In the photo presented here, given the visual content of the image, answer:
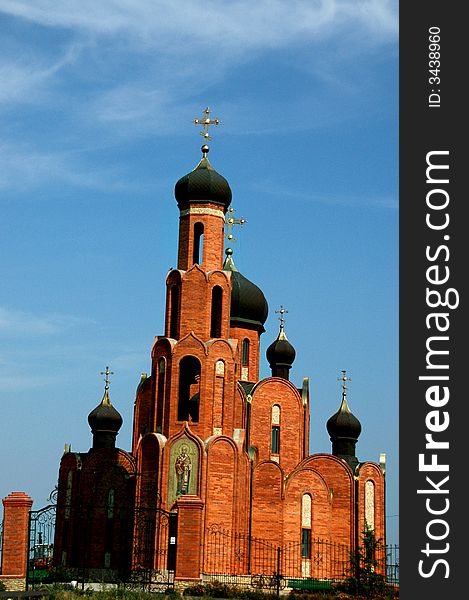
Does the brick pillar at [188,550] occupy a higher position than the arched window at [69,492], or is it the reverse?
the arched window at [69,492]

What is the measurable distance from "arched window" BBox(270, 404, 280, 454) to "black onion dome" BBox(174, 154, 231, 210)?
7.44 m

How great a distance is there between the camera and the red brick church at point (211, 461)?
116 ft

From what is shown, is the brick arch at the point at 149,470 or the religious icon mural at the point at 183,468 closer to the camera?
the religious icon mural at the point at 183,468

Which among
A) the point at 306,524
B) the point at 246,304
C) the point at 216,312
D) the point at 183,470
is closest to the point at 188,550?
the point at 183,470

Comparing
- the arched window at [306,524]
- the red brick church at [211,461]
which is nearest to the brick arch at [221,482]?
the red brick church at [211,461]

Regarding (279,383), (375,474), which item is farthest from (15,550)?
(375,474)

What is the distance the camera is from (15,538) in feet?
87.4

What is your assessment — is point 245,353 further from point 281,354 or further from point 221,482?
point 221,482

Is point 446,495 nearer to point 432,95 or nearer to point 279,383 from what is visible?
point 432,95

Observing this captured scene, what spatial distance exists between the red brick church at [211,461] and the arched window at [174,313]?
5cm

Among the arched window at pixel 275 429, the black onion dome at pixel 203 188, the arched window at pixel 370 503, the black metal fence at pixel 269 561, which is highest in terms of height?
the black onion dome at pixel 203 188

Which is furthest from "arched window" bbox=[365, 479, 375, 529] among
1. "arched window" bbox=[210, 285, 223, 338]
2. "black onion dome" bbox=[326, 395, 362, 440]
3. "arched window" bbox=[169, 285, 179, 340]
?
"arched window" bbox=[169, 285, 179, 340]

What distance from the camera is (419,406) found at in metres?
13.9

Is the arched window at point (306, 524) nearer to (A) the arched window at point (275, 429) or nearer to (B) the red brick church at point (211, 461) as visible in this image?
(B) the red brick church at point (211, 461)
